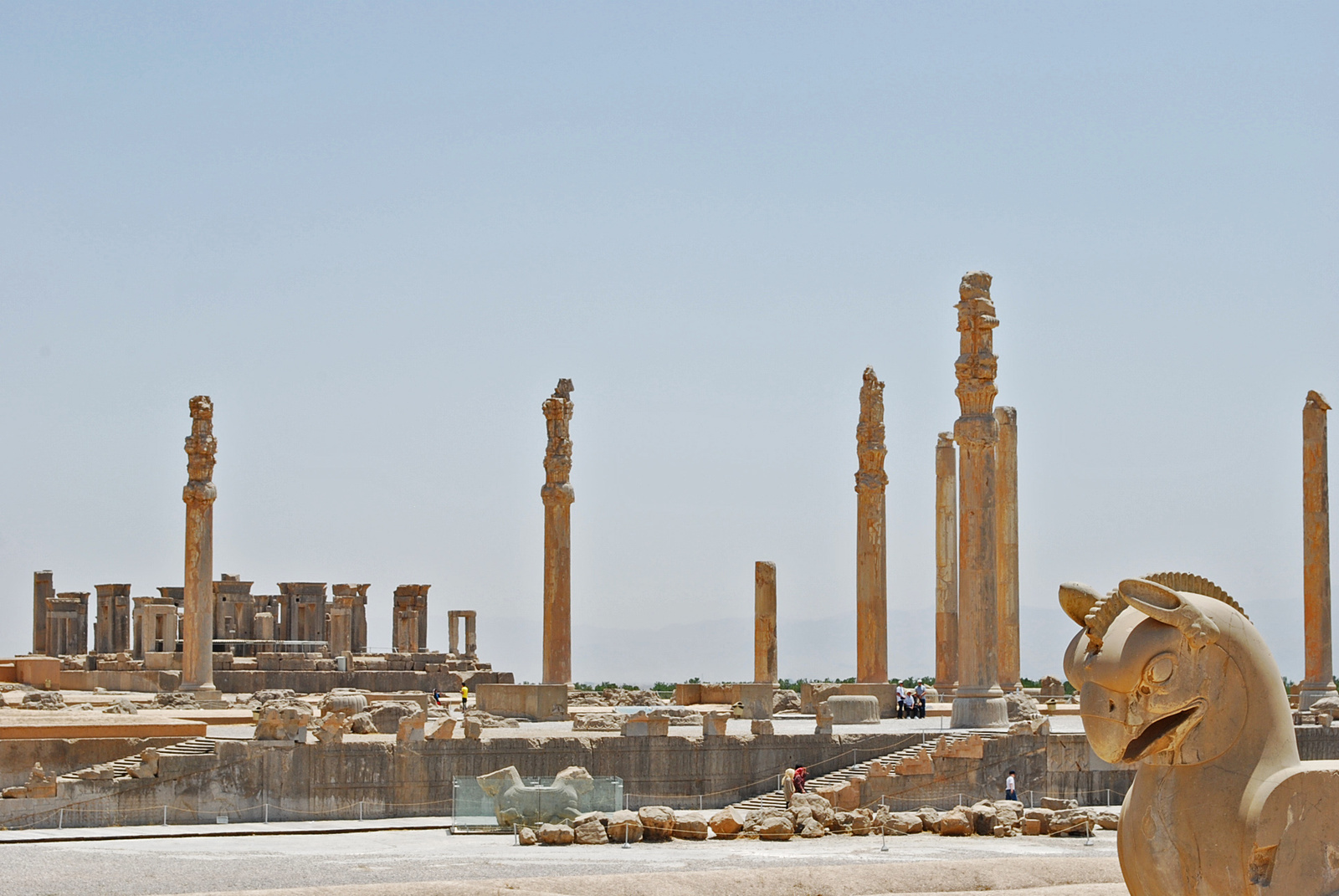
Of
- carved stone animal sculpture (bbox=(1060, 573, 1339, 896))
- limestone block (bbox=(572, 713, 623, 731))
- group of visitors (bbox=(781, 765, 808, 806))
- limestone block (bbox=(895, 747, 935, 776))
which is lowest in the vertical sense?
group of visitors (bbox=(781, 765, 808, 806))

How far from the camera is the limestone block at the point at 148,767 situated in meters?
21.0

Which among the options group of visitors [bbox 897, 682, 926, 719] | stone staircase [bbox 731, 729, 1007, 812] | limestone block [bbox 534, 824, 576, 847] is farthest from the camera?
group of visitors [bbox 897, 682, 926, 719]

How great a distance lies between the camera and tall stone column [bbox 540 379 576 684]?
107ft

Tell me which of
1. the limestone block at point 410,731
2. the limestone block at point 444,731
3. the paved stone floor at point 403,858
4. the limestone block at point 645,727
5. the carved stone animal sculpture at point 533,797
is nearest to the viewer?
the paved stone floor at point 403,858

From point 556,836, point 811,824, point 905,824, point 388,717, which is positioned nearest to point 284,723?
point 388,717

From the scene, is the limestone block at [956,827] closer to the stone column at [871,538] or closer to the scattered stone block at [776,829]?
the scattered stone block at [776,829]

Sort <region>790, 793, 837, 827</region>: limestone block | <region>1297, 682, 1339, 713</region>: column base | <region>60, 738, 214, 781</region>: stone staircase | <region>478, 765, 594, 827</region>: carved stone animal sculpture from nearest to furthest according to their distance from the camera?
<region>790, 793, 837, 827</region>: limestone block → <region>478, 765, 594, 827</region>: carved stone animal sculpture → <region>60, 738, 214, 781</region>: stone staircase → <region>1297, 682, 1339, 713</region>: column base

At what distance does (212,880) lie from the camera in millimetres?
14930

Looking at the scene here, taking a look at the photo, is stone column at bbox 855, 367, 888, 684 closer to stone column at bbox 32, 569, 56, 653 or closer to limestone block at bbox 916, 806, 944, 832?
limestone block at bbox 916, 806, 944, 832

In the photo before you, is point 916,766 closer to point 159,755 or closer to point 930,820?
point 930,820

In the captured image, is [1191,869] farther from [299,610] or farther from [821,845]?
[299,610]

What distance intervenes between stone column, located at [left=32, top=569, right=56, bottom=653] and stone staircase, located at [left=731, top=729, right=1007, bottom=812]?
45603 mm

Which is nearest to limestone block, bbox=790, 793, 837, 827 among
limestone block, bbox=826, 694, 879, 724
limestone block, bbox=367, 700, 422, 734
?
limestone block, bbox=367, 700, 422, 734

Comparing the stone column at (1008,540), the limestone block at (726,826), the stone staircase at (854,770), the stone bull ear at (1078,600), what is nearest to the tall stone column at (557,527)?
the stone column at (1008,540)
